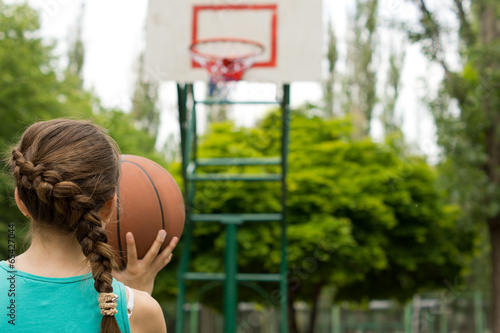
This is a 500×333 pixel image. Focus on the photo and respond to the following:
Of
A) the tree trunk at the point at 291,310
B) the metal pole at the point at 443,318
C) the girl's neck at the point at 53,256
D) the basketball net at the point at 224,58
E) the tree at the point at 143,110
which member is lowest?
the metal pole at the point at 443,318

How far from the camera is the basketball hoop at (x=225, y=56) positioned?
5.77m

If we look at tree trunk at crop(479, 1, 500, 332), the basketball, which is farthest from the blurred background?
the basketball

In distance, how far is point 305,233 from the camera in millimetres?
9039

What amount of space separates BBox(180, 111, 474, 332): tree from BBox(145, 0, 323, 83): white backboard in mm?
3548

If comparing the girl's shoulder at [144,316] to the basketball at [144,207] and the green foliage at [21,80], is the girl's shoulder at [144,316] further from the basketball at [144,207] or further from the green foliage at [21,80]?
the green foliage at [21,80]

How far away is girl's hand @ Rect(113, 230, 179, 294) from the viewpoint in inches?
68.1

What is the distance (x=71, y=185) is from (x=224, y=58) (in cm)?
469

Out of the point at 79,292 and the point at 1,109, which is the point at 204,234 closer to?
the point at 1,109

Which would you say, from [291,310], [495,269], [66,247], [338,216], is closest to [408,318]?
[291,310]

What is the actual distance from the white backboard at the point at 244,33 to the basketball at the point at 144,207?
357 centimetres

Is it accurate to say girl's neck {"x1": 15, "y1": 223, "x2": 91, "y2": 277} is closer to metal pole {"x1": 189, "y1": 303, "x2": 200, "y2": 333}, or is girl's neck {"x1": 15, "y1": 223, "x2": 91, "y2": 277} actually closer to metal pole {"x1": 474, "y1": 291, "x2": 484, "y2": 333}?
metal pole {"x1": 189, "y1": 303, "x2": 200, "y2": 333}

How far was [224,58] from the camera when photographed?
227 inches

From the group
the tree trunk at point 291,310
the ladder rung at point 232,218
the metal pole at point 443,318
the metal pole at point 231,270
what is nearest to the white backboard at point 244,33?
the ladder rung at point 232,218

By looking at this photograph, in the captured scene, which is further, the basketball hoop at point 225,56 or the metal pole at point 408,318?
the metal pole at point 408,318
